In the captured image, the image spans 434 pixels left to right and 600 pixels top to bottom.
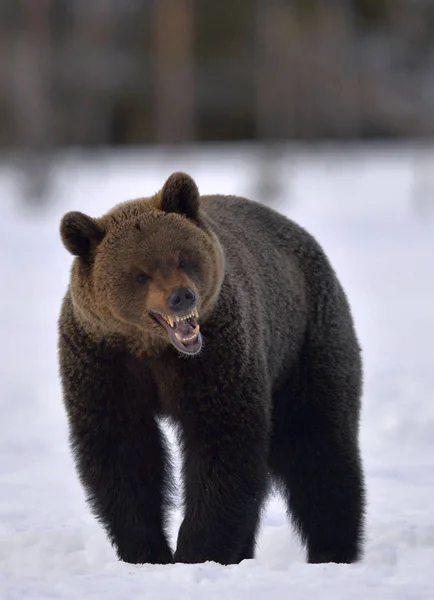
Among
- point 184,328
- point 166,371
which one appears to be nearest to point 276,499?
point 166,371

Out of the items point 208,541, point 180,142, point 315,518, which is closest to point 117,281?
point 208,541

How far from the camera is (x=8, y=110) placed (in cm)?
3142

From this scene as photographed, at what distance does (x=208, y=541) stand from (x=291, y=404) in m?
0.86

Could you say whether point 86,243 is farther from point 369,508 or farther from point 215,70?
point 215,70

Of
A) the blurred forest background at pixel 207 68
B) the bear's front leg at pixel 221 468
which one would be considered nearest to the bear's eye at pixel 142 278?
Answer: the bear's front leg at pixel 221 468

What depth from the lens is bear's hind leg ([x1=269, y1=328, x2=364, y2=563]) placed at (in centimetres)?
548

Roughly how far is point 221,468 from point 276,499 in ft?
6.66

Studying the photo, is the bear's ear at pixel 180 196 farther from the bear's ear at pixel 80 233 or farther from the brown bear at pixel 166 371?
the bear's ear at pixel 80 233

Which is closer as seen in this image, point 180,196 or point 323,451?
point 180,196

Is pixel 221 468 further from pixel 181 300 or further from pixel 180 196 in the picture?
pixel 180 196

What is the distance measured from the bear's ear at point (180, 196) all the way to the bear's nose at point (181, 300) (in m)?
0.47

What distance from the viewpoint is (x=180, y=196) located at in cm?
493

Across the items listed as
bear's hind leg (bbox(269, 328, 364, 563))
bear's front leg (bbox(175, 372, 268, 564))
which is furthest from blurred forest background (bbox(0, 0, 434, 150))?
bear's front leg (bbox(175, 372, 268, 564))

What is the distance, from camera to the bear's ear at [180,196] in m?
4.90
